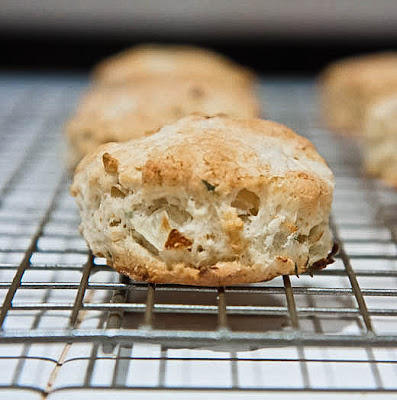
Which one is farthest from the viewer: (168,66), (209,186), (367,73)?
(168,66)

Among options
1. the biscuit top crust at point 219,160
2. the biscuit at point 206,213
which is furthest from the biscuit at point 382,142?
the biscuit at point 206,213

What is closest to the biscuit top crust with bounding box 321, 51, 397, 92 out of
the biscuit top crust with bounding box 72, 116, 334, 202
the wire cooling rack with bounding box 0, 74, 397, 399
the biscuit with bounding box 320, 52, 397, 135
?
the biscuit with bounding box 320, 52, 397, 135

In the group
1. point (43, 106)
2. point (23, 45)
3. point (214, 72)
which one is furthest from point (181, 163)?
point (23, 45)

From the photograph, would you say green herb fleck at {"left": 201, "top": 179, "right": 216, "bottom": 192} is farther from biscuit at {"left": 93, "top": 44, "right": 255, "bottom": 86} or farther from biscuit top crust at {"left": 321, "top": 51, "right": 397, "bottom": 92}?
biscuit top crust at {"left": 321, "top": 51, "right": 397, "bottom": 92}

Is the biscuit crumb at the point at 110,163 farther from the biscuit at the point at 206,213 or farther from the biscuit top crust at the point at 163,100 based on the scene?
the biscuit top crust at the point at 163,100

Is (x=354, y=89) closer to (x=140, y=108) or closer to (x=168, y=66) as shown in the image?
(x=168, y=66)

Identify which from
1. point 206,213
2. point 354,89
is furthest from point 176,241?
point 354,89
